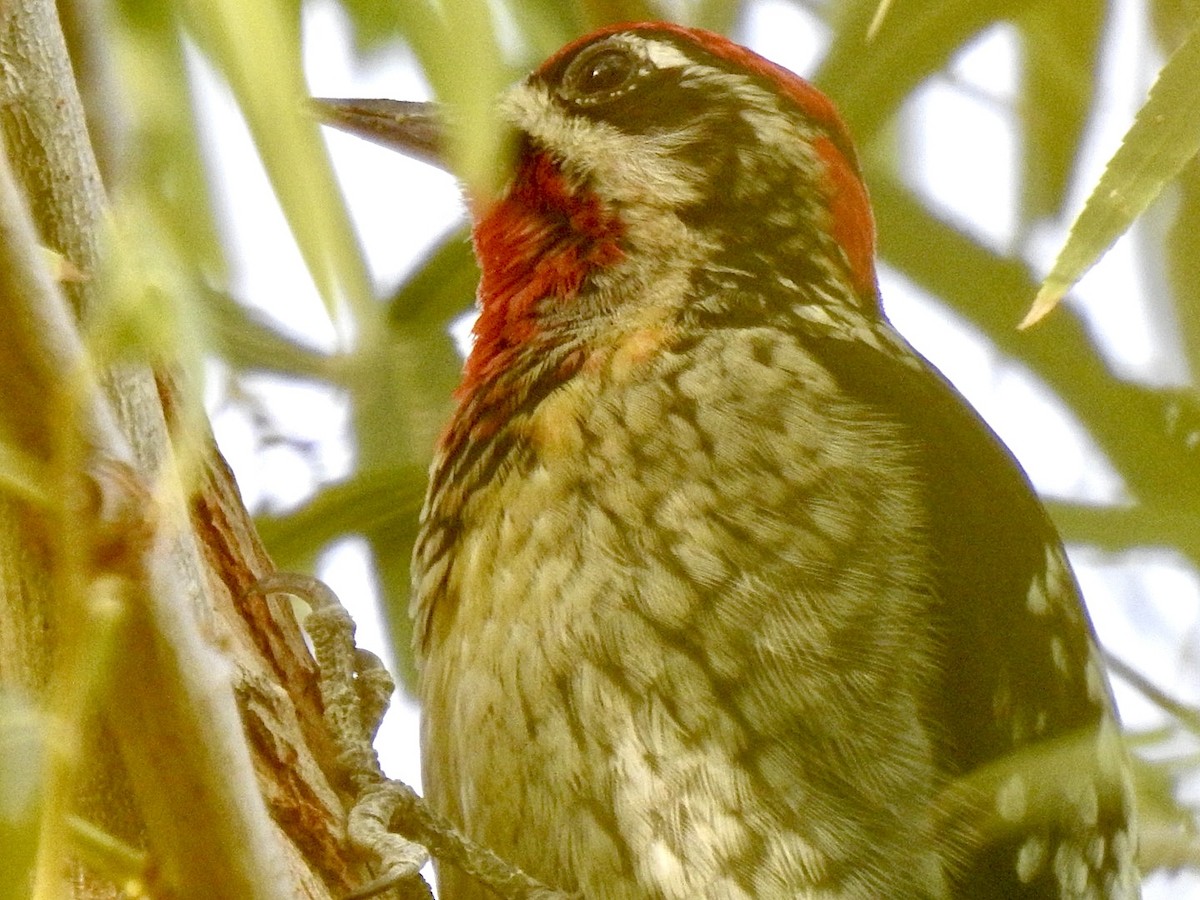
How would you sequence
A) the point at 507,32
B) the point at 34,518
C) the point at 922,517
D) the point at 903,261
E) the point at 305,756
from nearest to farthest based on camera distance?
the point at 34,518 → the point at 507,32 → the point at 305,756 → the point at 922,517 → the point at 903,261

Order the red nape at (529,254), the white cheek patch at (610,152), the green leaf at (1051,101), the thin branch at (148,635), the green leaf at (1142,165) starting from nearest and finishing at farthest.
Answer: the thin branch at (148,635)
the green leaf at (1142,165)
the green leaf at (1051,101)
the red nape at (529,254)
the white cheek patch at (610,152)

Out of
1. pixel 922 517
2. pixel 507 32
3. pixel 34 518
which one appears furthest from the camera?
pixel 922 517

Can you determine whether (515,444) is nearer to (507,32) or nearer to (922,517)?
(922,517)

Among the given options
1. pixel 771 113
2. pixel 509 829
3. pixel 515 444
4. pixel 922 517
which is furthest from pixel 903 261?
pixel 509 829

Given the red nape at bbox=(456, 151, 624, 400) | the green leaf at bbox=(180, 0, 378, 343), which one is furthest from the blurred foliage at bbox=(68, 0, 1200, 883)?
the red nape at bbox=(456, 151, 624, 400)

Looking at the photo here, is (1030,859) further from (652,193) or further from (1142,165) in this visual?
(652,193)

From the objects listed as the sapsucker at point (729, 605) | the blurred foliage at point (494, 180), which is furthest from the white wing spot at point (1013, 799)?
the blurred foliage at point (494, 180)

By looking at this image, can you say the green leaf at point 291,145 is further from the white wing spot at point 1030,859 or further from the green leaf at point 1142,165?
the white wing spot at point 1030,859
